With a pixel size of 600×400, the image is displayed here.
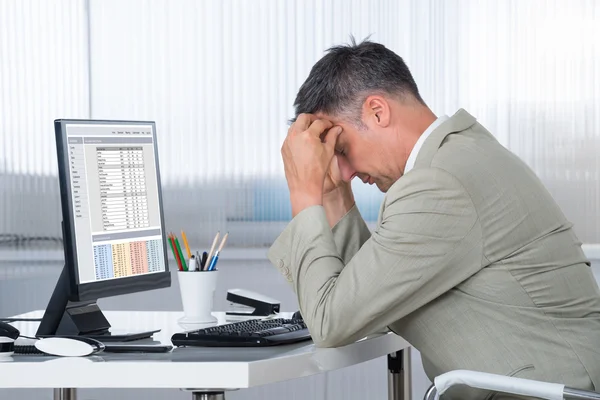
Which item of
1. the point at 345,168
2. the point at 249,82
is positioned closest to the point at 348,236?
the point at 345,168

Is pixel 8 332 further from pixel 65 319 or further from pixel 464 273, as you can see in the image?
pixel 464 273

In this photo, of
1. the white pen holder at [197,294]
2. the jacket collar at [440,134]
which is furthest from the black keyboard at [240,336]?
the jacket collar at [440,134]

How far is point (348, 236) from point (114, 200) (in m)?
0.49

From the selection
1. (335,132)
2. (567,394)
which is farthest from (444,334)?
(335,132)

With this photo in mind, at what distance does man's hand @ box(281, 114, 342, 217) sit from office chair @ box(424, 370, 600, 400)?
0.45 metres

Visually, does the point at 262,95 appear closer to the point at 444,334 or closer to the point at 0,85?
the point at 0,85

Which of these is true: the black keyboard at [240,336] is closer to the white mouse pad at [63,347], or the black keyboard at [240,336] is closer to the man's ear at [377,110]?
the white mouse pad at [63,347]

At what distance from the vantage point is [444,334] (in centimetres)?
152

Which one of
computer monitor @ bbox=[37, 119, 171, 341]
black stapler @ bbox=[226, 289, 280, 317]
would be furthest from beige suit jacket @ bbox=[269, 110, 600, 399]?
black stapler @ bbox=[226, 289, 280, 317]

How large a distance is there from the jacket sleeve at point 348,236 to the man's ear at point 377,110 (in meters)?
0.31

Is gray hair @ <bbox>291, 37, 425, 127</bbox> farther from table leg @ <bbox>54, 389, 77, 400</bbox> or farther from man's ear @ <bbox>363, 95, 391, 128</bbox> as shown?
table leg @ <bbox>54, 389, 77, 400</bbox>

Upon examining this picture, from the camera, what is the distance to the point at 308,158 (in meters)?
1.69

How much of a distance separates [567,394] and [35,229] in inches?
125

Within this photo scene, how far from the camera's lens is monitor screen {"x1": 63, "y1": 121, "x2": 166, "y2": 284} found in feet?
5.82
